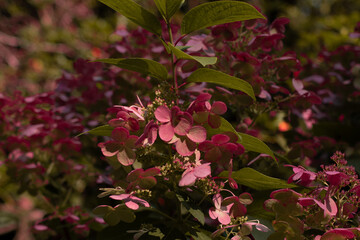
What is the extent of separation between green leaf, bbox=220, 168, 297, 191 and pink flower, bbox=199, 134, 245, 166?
0.10 meters

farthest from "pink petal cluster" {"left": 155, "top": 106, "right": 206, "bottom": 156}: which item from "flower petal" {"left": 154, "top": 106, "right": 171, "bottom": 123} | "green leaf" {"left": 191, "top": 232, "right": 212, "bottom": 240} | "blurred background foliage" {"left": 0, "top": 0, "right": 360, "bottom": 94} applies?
"blurred background foliage" {"left": 0, "top": 0, "right": 360, "bottom": 94}

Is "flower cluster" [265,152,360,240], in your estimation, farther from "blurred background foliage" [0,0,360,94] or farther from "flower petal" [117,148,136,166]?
"blurred background foliage" [0,0,360,94]

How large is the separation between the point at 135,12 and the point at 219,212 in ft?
1.61

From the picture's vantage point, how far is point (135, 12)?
0.83 meters

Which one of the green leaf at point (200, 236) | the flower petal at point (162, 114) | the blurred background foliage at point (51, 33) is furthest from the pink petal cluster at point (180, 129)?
the blurred background foliage at point (51, 33)

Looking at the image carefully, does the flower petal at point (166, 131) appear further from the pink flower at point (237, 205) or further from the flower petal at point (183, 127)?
the pink flower at point (237, 205)

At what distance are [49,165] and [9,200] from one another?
A: 1748 mm

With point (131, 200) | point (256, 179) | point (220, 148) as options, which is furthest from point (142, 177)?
point (256, 179)

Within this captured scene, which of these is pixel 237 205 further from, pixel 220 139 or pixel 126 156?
pixel 126 156

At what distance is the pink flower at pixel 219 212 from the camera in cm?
A: 74

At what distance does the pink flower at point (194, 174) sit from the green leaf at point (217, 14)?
0.34m

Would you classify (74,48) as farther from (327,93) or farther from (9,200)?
(327,93)

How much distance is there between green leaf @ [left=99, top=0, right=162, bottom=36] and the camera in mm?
800

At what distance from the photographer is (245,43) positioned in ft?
3.71
